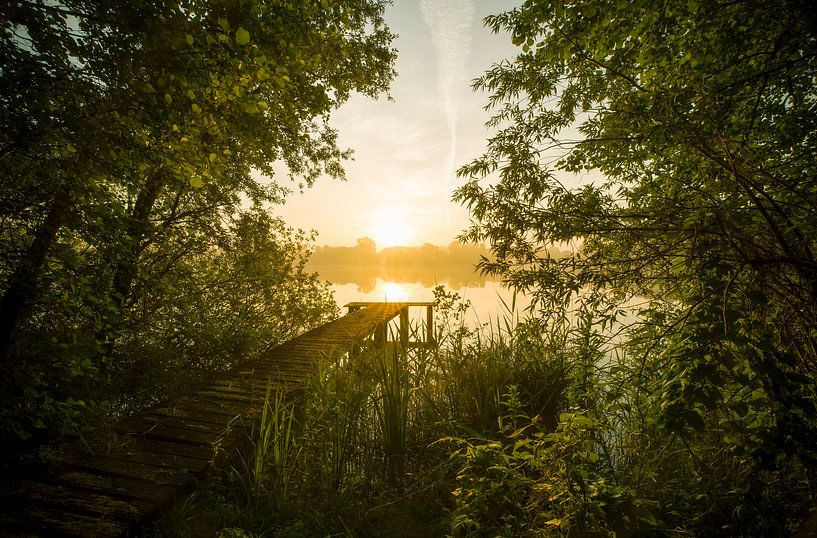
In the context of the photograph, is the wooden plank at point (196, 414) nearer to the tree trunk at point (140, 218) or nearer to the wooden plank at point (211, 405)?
the wooden plank at point (211, 405)

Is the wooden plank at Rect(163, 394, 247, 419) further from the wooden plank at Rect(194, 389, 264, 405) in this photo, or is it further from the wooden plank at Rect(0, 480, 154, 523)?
the wooden plank at Rect(0, 480, 154, 523)

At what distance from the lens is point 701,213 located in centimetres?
202

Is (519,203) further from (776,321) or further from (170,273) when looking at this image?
(170,273)

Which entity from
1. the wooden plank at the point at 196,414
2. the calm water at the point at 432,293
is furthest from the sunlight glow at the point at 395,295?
the wooden plank at the point at 196,414

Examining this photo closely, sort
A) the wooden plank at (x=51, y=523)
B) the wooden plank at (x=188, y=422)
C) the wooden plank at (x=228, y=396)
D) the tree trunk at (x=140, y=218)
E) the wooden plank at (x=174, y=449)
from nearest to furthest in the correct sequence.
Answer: the wooden plank at (x=51, y=523), the wooden plank at (x=174, y=449), the wooden plank at (x=188, y=422), the wooden plank at (x=228, y=396), the tree trunk at (x=140, y=218)

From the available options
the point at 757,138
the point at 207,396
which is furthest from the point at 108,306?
the point at 757,138

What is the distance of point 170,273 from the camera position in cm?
557

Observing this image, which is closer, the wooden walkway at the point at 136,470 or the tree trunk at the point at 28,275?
the wooden walkway at the point at 136,470

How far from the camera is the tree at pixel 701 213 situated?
5.42ft

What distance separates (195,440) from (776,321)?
4.01m

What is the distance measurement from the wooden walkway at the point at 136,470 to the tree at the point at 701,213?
7.00 feet

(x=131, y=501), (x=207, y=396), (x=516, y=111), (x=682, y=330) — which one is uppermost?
(x=516, y=111)

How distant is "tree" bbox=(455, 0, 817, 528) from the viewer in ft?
5.42

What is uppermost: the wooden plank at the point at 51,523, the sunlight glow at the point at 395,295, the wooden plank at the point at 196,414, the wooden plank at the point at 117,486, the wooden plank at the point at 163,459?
the sunlight glow at the point at 395,295
